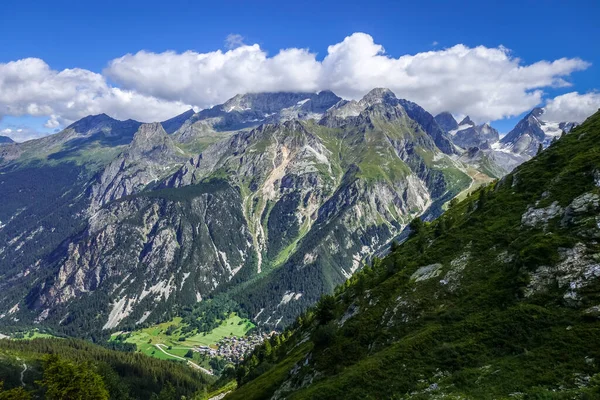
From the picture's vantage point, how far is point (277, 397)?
234 ft

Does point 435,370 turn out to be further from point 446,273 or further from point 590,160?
point 590,160

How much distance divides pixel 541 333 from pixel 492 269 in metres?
19.7

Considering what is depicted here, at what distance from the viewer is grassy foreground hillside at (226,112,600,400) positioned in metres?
38.7

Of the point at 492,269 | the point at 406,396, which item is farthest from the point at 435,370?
the point at 492,269

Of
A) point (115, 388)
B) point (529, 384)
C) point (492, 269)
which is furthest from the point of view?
point (115, 388)

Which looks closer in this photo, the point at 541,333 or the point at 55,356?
the point at 541,333

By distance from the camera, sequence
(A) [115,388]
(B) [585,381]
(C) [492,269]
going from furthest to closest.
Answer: (A) [115,388]
(C) [492,269]
(B) [585,381]

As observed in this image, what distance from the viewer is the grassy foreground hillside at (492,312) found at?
127 ft

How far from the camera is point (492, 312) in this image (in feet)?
164

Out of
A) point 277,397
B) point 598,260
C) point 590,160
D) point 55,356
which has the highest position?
point 55,356

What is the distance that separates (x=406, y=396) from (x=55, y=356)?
63.9m

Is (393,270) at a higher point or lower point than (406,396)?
higher

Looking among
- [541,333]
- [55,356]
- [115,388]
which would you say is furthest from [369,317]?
[115,388]

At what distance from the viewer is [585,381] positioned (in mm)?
33062
